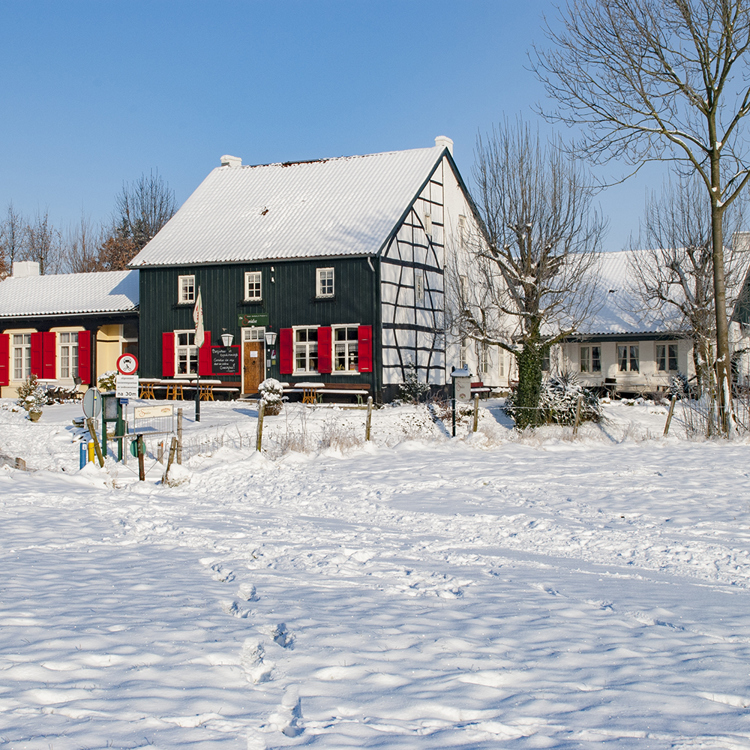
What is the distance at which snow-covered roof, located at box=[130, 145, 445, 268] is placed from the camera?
968 inches

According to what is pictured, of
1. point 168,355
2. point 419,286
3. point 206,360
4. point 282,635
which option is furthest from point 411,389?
point 282,635

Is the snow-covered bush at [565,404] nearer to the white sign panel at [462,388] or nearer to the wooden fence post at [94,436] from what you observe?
the white sign panel at [462,388]

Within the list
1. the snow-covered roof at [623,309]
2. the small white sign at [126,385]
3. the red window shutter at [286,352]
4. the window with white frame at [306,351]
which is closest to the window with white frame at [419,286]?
the window with white frame at [306,351]

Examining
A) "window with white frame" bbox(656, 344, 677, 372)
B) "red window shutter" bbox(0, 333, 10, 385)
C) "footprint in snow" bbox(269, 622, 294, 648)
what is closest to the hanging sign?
"red window shutter" bbox(0, 333, 10, 385)

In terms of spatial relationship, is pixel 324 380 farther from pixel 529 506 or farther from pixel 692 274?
pixel 529 506

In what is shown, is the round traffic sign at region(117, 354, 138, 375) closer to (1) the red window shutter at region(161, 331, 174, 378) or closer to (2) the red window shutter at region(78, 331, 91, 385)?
(1) the red window shutter at region(161, 331, 174, 378)

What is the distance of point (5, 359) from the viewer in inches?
1144

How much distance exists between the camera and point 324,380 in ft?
79.2

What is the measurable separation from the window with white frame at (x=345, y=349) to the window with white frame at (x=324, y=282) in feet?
3.91

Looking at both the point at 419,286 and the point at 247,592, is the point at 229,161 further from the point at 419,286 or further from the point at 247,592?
the point at 247,592

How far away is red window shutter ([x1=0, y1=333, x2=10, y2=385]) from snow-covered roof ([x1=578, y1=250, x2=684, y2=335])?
21.7 metres

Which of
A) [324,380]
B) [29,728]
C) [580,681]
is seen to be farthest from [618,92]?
[29,728]

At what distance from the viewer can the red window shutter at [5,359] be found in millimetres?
29000

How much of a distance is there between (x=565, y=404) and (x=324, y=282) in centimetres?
859
